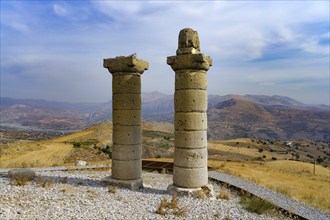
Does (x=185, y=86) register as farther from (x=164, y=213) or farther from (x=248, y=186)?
(x=248, y=186)

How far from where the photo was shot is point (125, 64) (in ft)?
44.7

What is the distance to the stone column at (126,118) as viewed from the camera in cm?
1368

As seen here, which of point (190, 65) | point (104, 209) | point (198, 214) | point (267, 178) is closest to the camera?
point (104, 209)

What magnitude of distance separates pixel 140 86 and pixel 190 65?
2.69m

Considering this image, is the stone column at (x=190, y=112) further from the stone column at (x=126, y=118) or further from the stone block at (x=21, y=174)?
the stone block at (x=21, y=174)

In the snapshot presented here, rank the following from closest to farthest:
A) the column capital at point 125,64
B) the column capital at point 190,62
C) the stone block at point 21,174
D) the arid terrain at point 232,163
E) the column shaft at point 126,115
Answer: the column capital at point 190,62
the stone block at point 21,174
the column capital at point 125,64
the column shaft at point 126,115
the arid terrain at point 232,163

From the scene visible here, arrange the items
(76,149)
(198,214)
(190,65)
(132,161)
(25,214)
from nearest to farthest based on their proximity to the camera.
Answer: (25,214)
(198,214)
(190,65)
(132,161)
(76,149)

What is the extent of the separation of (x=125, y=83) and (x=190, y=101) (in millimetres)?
3014

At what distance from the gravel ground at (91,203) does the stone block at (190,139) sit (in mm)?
2068

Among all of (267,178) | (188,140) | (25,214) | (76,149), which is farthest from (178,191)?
(76,149)

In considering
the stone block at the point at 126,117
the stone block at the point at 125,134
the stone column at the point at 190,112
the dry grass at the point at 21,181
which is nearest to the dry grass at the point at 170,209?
the stone column at the point at 190,112

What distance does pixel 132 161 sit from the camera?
13.9m

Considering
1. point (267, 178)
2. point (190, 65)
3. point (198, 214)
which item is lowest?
point (267, 178)

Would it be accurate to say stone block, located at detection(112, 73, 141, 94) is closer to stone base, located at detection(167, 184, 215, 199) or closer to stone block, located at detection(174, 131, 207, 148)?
stone block, located at detection(174, 131, 207, 148)
